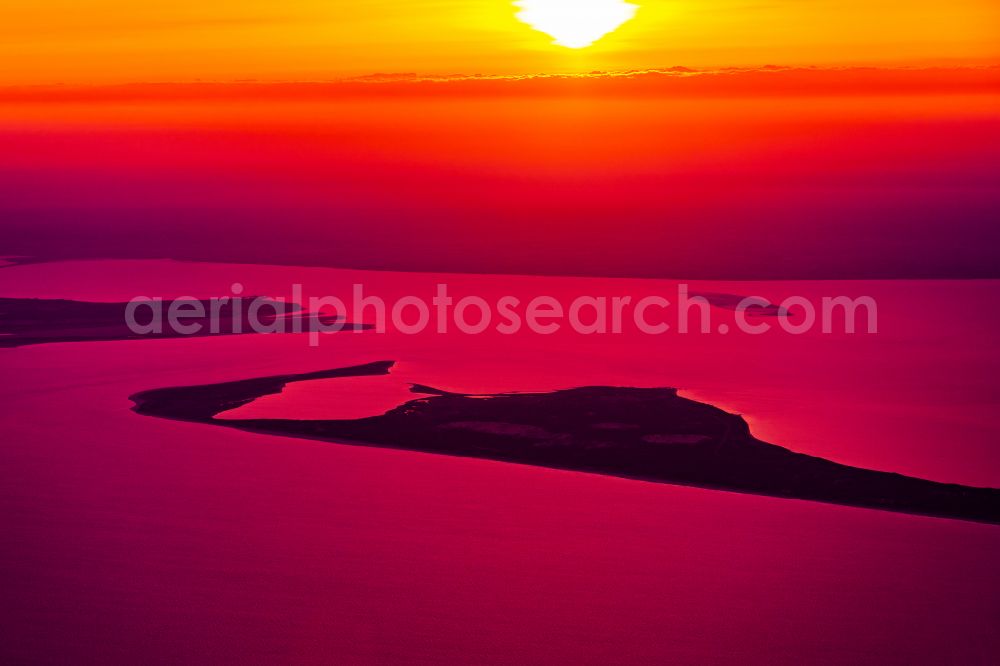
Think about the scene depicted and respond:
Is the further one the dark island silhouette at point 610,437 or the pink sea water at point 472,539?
the dark island silhouette at point 610,437

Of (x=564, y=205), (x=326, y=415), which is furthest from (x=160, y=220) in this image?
(x=326, y=415)

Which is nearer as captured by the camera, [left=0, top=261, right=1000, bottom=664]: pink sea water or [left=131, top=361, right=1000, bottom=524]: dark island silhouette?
[left=0, top=261, right=1000, bottom=664]: pink sea water

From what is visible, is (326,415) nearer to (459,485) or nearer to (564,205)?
(459,485)

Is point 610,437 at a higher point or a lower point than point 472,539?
higher
